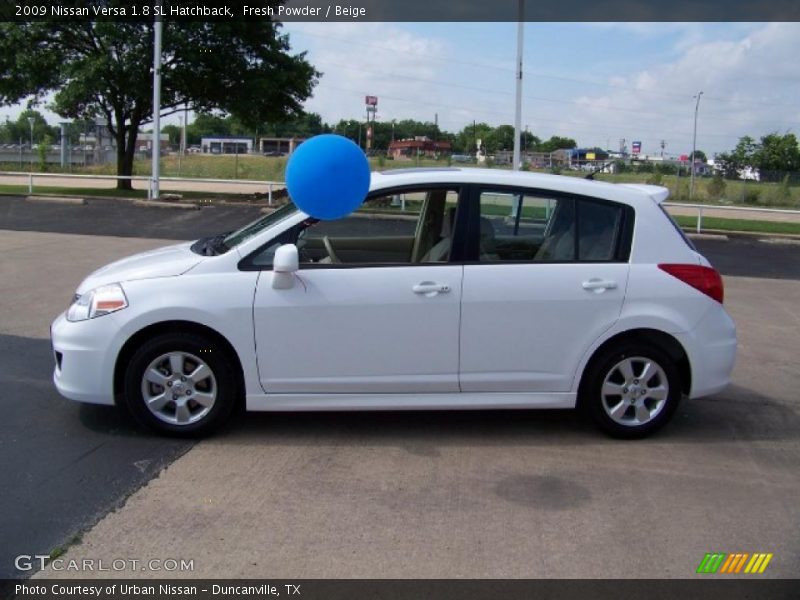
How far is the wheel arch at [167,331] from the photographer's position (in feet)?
15.4

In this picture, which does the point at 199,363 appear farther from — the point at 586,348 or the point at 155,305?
the point at 586,348

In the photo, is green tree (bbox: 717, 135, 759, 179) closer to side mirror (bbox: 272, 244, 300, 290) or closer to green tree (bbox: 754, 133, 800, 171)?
green tree (bbox: 754, 133, 800, 171)

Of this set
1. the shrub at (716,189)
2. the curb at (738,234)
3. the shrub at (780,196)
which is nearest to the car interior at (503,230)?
the curb at (738,234)

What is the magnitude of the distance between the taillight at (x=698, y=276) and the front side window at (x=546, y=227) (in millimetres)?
391

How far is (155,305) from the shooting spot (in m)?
4.61

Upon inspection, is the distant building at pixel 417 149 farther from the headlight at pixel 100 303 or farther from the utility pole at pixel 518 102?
the headlight at pixel 100 303

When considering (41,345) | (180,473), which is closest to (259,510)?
(180,473)

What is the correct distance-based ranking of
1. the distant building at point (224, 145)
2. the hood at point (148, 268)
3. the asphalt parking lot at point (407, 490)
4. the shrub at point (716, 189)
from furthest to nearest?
the distant building at point (224, 145), the shrub at point (716, 189), the hood at point (148, 268), the asphalt parking lot at point (407, 490)

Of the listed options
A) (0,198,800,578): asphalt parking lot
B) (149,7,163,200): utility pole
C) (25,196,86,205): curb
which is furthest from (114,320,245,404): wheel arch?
(149,7,163,200): utility pole

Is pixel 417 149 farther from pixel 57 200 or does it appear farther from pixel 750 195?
pixel 750 195

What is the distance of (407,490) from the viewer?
13.8 ft

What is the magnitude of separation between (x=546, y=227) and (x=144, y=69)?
2126cm

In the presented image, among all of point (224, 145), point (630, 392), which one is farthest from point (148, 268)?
point (224, 145)
